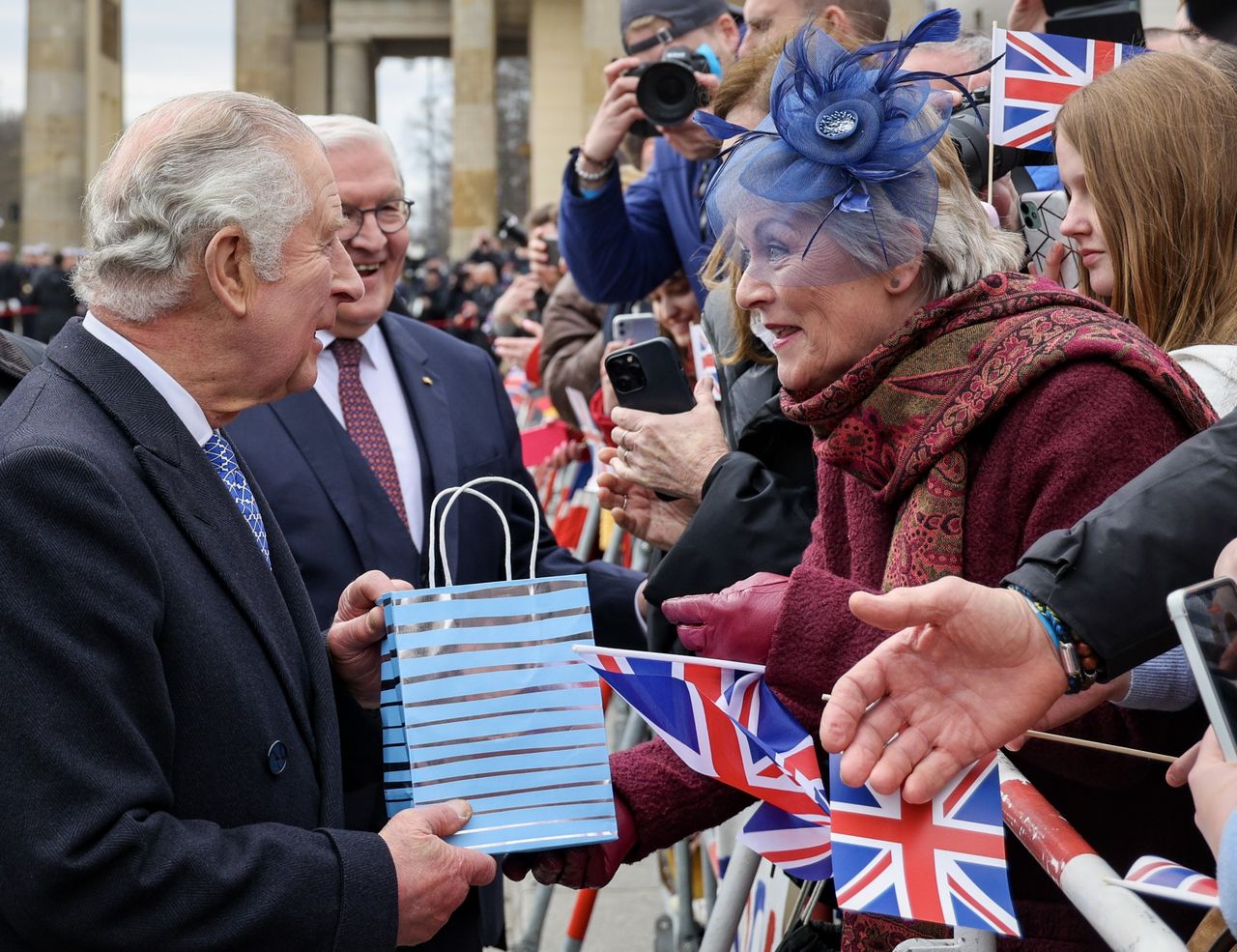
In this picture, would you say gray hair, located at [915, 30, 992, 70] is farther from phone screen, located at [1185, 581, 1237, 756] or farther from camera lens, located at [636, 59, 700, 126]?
phone screen, located at [1185, 581, 1237, 756]

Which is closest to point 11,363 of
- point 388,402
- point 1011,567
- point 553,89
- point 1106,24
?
point 388,402

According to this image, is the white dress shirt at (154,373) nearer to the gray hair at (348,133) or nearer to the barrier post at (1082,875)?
the barrier post at (1082,875)

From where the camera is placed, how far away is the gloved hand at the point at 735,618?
2.09m

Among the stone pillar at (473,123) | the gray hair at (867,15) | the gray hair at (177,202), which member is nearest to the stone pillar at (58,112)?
the stone pillar at (473,123)

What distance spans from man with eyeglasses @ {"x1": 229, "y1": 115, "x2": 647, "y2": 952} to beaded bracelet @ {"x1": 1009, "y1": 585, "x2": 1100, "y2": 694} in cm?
161

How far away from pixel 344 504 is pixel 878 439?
1496 millimetres

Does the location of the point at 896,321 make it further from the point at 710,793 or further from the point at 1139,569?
the point at 710,793

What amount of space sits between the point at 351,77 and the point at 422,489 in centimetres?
3891

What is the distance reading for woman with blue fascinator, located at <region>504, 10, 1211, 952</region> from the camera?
2037 mm

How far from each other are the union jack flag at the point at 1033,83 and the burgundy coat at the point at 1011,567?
130 cm

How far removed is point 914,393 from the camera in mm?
2174

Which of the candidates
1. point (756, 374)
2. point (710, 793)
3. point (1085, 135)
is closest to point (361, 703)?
point (710, 793)

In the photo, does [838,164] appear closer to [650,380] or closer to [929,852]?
[929,852]

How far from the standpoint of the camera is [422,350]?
3.77 m
